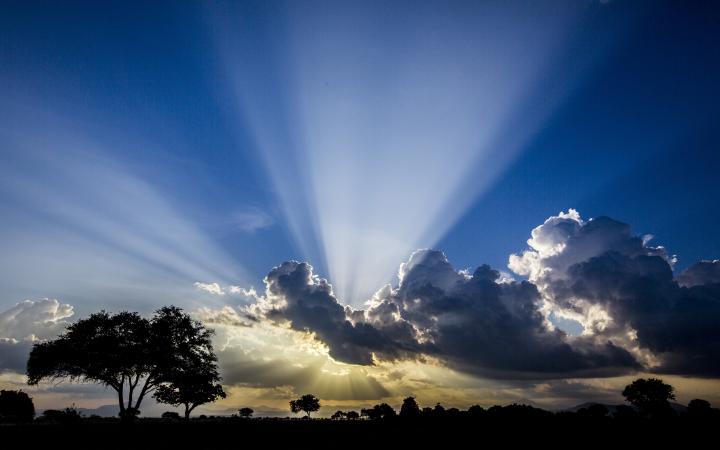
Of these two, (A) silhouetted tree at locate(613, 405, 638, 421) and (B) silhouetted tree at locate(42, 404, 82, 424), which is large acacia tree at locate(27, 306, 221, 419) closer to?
(B) silhouetted tree at locate(42, 404, 82, 424)

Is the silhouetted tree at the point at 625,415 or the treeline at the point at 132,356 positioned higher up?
the treeline at the point at 132,356

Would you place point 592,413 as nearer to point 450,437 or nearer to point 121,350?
point 450,437

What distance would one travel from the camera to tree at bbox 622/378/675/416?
438 ft

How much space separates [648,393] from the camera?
135 meters

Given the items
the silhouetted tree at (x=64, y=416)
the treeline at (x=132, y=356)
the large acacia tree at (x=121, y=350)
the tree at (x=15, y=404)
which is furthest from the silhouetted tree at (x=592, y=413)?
the tree at (x=15, y=404)

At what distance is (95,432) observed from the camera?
49906mm

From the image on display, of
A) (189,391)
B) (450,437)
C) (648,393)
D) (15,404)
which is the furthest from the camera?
(648,393)

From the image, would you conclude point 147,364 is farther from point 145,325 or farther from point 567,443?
point 567,443

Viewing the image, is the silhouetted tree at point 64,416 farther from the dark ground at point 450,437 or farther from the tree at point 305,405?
the tree at point 305,405

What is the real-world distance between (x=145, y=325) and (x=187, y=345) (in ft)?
22.6

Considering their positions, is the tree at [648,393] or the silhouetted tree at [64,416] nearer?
the silhouetted tree at [64,416]

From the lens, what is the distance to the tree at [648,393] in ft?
438

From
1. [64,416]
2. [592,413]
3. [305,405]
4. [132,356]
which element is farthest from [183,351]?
[305,405]

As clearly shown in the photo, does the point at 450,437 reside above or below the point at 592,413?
below
